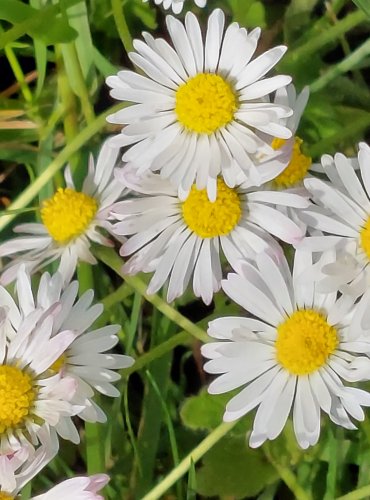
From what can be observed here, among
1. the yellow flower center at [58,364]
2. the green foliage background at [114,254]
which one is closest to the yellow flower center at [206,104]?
the green foliage background at [114,254]

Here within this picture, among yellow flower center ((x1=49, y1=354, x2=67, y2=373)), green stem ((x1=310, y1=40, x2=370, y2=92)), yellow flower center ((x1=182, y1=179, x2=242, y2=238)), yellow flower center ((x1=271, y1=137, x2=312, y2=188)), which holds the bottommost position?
yellow flower center ((x1=49, y1=354, x2=67, y2=373))

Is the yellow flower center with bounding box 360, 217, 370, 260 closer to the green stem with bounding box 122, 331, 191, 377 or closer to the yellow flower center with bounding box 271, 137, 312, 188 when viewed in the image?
the yellow flower center with bounding box 271, 137, 312, 188

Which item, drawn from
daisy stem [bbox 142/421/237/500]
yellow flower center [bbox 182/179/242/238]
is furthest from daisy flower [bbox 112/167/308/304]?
daisy stem [bbox 142/421/237/500]

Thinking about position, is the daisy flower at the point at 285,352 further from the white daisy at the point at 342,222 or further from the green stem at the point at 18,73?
the green stem at the point at 18,73

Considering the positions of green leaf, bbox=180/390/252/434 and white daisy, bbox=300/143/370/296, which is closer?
white daisy, bbox=300/143/370/296

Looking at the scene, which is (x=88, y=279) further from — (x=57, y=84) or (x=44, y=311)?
(x=57, y=84)

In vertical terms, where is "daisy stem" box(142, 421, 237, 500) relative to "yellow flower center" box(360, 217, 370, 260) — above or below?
below
